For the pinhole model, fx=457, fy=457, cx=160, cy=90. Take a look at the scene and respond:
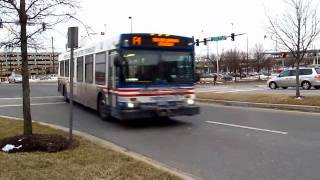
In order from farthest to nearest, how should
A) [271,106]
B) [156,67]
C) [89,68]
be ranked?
[271,106] → [89,68] → [156,67]

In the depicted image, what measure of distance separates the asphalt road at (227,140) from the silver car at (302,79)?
655 inches

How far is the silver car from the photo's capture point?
32.7m

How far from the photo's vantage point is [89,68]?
17000 millimetres

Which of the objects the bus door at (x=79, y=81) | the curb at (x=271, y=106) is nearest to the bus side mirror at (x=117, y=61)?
the bus door at (x=79, y=81)

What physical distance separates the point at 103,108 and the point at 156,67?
9.03 ft

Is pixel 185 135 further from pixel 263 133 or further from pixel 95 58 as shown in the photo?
pixel 95 58

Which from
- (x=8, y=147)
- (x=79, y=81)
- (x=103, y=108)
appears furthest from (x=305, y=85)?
(x=8, y=147)

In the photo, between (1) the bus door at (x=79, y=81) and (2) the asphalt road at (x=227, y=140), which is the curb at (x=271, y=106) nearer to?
(2) the asphalt road at (x=227, y=140)

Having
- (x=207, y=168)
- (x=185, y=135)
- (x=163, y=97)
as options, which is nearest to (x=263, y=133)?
(x=185, y=135)

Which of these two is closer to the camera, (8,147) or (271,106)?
(8,147)

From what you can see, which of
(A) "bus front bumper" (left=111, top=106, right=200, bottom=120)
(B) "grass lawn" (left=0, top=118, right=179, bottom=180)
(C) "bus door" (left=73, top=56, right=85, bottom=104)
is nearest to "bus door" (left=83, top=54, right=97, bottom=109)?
(C) "bus door" (left=73, top=56, right=85, bottom=104)

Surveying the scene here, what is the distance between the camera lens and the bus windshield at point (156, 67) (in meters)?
13.1

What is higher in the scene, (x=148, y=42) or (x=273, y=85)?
(x=148, y=42)

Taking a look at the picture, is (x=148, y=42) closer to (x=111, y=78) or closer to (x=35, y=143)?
(x=111, y=78)
